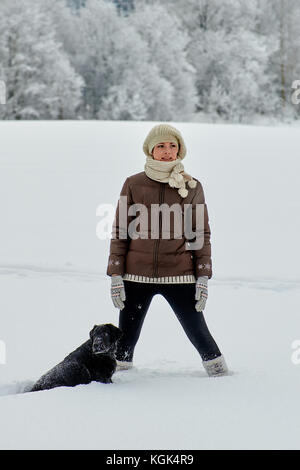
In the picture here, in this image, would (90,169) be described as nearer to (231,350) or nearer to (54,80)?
(231,350)

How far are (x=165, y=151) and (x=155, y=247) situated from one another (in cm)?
52

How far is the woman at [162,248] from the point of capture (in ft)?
10.1

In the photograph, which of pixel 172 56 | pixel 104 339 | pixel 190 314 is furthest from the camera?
pixel 172 56

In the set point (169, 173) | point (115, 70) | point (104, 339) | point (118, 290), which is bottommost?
point (104, 339)

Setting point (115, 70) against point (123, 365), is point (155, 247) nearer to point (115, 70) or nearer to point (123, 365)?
point (123, 365)

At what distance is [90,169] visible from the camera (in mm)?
9586

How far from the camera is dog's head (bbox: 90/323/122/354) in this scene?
2996 millimetres

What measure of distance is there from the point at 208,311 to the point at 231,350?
868 mm

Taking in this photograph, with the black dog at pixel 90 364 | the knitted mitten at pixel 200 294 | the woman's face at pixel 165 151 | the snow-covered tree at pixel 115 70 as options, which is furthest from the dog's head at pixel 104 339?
the snow-covered tree at pixel 115 70

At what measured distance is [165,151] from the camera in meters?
3.08

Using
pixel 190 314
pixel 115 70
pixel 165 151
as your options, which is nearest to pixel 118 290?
pixel 190 314

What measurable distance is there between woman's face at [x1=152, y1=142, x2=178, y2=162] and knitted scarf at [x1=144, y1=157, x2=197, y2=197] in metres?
0.05

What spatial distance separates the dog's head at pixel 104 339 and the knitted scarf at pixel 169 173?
82cm
